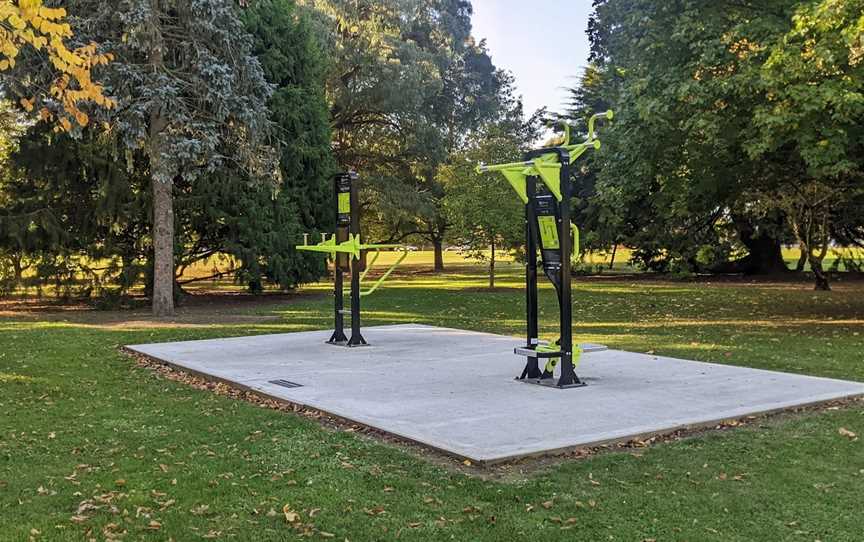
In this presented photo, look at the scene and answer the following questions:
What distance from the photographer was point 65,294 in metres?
20.9

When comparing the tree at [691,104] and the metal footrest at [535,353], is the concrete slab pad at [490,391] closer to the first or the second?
the metal footrest at [535,353]

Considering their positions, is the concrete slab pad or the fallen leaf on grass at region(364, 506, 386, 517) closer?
the fallen leaf on grass at region(364, 506, 386, 517)

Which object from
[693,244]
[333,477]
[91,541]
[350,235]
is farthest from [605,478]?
[693,244]

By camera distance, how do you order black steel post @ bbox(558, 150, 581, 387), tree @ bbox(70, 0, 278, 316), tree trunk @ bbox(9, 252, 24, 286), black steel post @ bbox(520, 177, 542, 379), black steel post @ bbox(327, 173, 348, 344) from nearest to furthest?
1. black steel post @ bbox(558, 150, 581, 387)
2. black steel post @ bbox(520, 177, 542, 379)
3. black steel post @ bbox(327, 173, 348, 344)
4. tree @ bbox(70, 0, 278, 316)
5. tree trunk @ bbox(9, 252, 24, 286)

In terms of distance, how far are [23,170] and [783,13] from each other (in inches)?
675

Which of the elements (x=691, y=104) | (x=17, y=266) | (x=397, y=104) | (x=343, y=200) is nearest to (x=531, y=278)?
(x=343, y=200)

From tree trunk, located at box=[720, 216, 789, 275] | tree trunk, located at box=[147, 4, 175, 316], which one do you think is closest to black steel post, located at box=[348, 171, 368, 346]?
tree trunk, located at box=[147, 4, 175, 316]

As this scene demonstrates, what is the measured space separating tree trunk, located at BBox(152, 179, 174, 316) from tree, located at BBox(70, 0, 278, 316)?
0.02m

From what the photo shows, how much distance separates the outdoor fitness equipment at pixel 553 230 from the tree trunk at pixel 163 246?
33.9 ft

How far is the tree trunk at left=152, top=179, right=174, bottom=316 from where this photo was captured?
16.6 metres

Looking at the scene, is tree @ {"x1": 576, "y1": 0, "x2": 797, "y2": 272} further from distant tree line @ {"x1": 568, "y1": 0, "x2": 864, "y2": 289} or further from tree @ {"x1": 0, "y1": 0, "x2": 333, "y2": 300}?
tree @ {"x1": 0, "y1": 0, "x2": 333, "y2": 300}

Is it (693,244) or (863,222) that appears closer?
(863,222)

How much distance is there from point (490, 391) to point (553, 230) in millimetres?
1614

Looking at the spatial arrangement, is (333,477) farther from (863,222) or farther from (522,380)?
(863,222)
